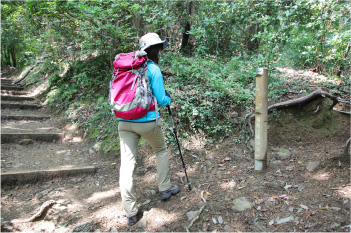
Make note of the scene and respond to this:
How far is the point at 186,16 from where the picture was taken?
8.17 m

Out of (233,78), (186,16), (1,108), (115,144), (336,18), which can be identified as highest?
(186,16)

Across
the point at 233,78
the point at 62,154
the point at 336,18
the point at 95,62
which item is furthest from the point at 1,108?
the point at 336,18

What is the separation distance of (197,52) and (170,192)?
18.6 feet

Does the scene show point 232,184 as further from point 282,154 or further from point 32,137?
point 32,137

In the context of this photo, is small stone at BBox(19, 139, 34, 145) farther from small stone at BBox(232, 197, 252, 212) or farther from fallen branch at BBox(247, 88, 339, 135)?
fallen branch at BBox(247, 88, 339, 135)

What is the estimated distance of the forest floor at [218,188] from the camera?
105 inches

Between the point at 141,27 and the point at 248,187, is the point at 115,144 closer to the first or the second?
the point at 248,187

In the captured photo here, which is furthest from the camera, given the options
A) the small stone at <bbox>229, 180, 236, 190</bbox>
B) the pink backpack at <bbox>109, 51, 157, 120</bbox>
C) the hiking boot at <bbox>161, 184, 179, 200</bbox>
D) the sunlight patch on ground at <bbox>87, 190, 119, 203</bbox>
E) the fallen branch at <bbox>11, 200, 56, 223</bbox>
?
the sunlight patch on ground at <bbox>87, 190, 119, 203</bbox>

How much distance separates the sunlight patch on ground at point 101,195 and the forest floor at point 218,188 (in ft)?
0.05

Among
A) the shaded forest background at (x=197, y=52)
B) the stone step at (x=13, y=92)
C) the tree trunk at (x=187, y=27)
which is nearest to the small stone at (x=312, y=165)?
the shaded forest background at (x=197, y=52)

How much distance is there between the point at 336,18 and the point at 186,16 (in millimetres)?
4610

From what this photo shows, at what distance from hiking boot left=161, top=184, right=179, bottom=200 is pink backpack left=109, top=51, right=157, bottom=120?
4.28 feet

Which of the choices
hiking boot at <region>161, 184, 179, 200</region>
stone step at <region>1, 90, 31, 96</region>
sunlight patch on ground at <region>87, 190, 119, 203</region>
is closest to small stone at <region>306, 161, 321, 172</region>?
Answer: hiking boot at <region>161, 184, 179, 200</region>

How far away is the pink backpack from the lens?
2701mm
